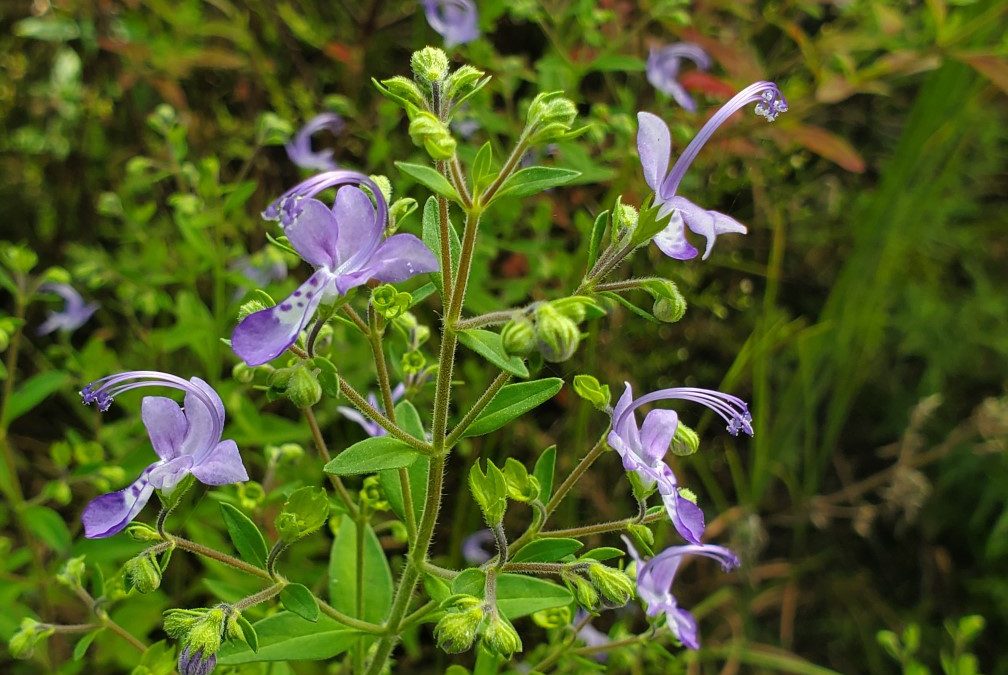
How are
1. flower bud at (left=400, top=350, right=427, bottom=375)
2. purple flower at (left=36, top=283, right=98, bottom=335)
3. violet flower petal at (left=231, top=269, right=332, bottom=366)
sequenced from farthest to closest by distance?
purple flower at (left=36, top=283, right=98, bottom=335) → flower bud at (left=400, top=350, right=427, bottom=375) → violet flower petal at (left=231, top=269, right=332, bottom=366)

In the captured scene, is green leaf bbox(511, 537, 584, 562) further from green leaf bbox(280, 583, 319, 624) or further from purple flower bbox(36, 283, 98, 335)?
purple flower bbox(36, 283, 98, 335)

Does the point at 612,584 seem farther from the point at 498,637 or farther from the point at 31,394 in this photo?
the point at 31,394

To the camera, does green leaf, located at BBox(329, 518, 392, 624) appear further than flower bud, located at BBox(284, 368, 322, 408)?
Yes

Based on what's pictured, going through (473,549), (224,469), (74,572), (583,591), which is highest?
(224,469)

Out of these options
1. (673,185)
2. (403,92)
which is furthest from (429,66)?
(673,185)

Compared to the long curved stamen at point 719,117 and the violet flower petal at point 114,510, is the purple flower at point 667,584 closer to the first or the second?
the long curved stamen at point 719,117

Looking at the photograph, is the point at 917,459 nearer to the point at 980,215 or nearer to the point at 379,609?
the point at 980,215

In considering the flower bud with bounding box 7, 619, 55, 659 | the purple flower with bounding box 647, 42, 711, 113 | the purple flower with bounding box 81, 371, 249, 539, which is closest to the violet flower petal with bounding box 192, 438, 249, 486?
the purple flower with bounding box 81, 371, 249, 539
